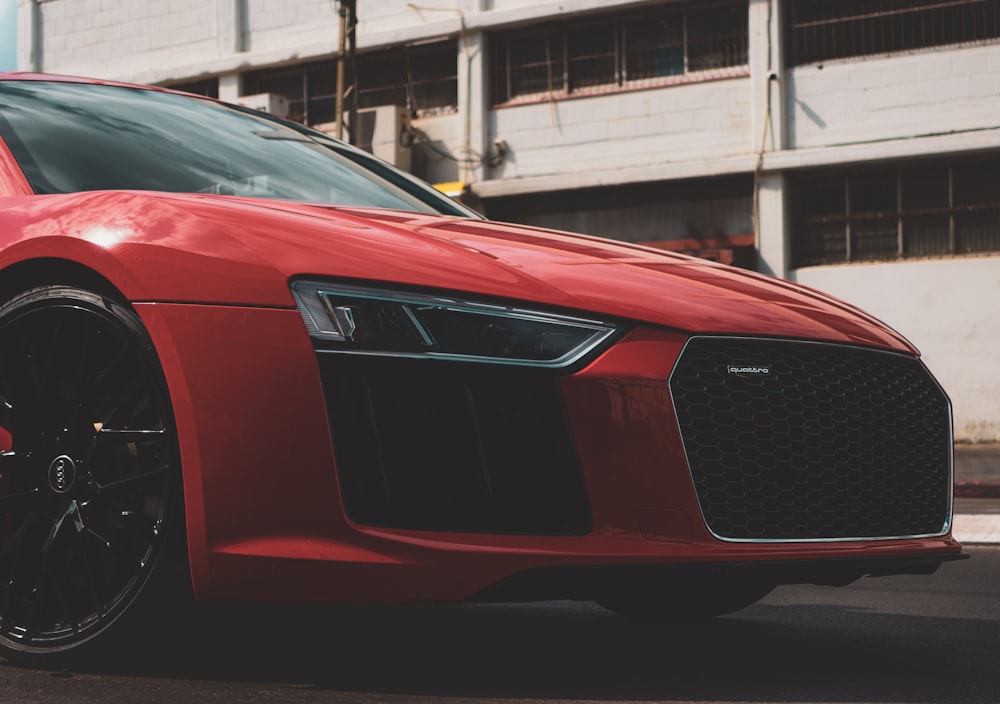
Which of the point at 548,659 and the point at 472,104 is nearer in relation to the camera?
the point at 548,659

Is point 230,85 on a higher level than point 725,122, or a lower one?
higher

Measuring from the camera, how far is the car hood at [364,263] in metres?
2.85

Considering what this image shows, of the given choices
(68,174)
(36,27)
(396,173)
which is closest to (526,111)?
(36,27)

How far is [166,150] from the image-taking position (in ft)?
12.2

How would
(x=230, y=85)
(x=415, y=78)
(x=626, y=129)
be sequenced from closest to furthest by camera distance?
(x=626, y=129)
(x=415, y=78)
(x=230, y=85)

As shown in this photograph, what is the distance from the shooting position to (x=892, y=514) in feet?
10.6

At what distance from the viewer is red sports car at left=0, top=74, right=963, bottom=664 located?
2.79 metres

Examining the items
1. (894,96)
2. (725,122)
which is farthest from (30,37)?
(894,96)

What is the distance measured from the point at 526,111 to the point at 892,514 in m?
16.7

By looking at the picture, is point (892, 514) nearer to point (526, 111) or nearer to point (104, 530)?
point (104, 530)

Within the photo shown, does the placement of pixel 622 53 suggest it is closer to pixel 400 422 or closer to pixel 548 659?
pixel 548 659

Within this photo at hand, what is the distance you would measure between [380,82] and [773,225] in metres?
6.46

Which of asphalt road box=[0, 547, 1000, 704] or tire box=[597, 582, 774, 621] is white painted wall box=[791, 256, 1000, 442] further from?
tire box=[597, 582, 774, 621]

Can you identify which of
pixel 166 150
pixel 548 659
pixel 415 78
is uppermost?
pixel 415 78
